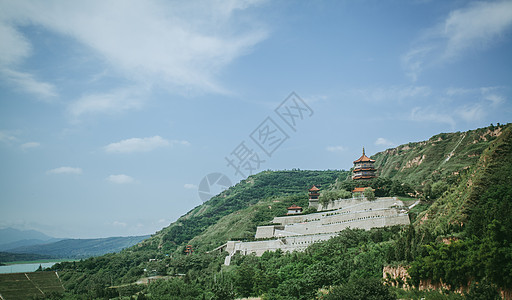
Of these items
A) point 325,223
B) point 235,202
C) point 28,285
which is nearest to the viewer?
point 325,223

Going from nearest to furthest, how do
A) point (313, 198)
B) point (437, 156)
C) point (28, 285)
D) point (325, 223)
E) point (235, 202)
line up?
point (325, 223), point (28, 285), point (313, 198), point (437, 156), point (235, 202)

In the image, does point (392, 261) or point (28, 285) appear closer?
point (392, 261)

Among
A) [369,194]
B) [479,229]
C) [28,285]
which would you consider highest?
[369,194]

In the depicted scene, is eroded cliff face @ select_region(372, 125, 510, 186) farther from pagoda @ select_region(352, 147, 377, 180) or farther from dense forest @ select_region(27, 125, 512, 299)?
pagoda @ select_region(352, 147, 377, 180)

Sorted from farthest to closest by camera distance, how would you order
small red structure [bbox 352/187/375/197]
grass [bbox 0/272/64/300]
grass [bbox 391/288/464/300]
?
grass [bbox 0/272/64/300] < small red structure [bbox 352/187/375/197] < grass [bbox 391/288/464/300]

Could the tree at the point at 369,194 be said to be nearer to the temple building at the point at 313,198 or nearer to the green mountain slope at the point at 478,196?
the green mountain slope at the point at 478,196

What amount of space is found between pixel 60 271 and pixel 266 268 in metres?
37.9

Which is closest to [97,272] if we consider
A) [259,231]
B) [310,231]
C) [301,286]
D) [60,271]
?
[60,271]

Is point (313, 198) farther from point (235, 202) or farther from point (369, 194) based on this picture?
point (235, 202)

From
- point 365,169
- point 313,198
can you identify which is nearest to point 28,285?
point 313,198

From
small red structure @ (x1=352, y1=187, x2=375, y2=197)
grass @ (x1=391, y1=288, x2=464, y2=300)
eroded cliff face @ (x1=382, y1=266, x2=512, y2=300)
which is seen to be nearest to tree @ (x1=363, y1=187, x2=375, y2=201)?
small red structure @ (x1=352, y1=187, x2=375, y2=197)

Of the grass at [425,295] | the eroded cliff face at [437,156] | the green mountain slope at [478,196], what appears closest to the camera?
the grass at [425,295]

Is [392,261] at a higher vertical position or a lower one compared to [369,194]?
lower

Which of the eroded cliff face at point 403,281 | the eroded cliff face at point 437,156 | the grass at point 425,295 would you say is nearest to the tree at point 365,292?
the grass at point 425,295
